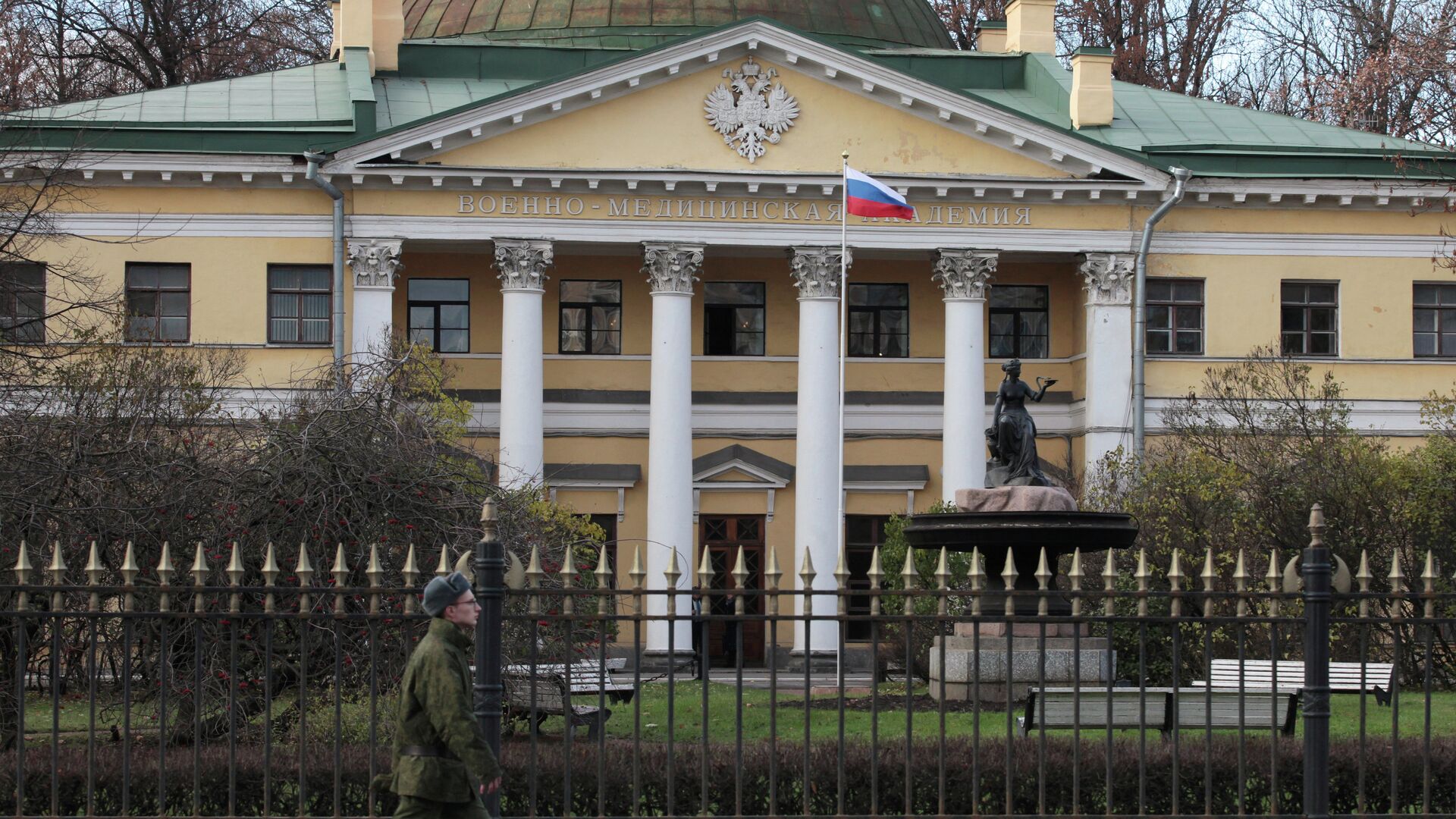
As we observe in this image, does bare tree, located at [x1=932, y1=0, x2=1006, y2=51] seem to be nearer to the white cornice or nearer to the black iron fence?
the white cornice

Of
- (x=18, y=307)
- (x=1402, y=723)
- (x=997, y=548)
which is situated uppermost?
(x=18, y=307)

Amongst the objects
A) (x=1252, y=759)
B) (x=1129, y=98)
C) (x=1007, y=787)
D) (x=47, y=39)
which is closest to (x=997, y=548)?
(x=1252, y=759)

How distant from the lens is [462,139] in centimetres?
3225

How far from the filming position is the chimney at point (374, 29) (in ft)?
118

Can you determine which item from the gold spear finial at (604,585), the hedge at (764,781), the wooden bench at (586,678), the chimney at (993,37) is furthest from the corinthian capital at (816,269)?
the gold spear finial at (604,585)

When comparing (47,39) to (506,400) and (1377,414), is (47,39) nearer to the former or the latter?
(506,400)

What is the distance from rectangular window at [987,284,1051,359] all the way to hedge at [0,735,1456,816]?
2404 centimetres

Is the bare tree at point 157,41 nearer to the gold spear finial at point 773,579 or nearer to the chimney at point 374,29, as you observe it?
the chimney at point 374,29

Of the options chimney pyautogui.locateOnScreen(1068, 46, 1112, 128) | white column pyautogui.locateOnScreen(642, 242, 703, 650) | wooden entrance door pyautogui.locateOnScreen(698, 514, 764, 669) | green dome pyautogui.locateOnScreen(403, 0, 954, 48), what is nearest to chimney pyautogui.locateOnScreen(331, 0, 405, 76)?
green dome pyautogui.locateOnScreen(403, 0, 954, 48)

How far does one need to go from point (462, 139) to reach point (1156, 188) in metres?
10.9

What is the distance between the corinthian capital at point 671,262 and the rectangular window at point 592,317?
238cm

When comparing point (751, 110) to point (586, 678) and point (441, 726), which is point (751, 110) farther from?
point (441, 726)

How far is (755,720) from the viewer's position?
18734mm

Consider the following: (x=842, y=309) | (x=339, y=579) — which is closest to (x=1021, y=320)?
(x=842, y=309)
